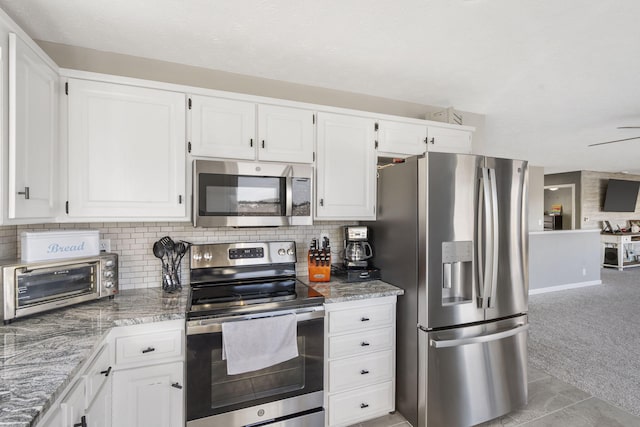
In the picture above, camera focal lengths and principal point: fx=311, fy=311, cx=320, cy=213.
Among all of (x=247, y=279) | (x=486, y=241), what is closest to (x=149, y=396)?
(x=247, y=279)

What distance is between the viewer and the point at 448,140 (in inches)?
108

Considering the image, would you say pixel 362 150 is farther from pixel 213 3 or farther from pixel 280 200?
pixel 213 3

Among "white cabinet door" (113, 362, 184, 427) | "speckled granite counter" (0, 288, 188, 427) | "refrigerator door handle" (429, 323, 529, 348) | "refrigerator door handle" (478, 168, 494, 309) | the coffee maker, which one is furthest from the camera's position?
the coffee maker

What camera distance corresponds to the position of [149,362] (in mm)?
1621

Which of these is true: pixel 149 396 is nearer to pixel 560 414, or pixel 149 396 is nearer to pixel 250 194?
pixel 250 194

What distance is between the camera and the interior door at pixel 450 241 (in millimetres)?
1992

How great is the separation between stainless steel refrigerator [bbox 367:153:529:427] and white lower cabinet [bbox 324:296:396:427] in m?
0.12

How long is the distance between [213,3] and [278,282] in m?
1.75

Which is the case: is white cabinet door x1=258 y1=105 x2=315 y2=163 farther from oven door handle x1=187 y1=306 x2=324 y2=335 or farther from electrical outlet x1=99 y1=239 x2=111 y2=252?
electrical outlet x1=99 y1=239 x2=111 y2=252

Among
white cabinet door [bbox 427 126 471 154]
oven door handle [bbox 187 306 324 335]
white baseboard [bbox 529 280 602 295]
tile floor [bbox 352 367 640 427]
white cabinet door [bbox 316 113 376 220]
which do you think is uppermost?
white cabinet door [bbox 427 126 471 154]

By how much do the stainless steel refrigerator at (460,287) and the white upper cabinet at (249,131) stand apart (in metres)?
0.77

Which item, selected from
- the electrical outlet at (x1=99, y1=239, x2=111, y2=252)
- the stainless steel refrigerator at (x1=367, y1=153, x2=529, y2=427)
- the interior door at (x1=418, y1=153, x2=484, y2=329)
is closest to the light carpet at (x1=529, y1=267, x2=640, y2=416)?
the stainless steel refrigerator at (x1=367, y1=153, x2=529, y2=427)

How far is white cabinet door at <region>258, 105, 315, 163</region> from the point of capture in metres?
2.16

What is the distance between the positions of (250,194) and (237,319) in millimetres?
799
